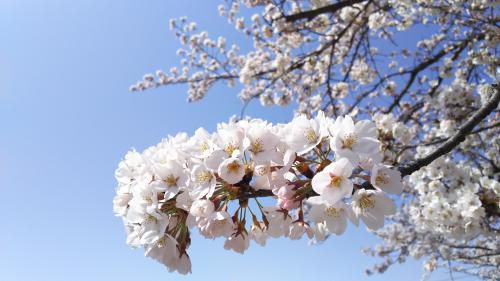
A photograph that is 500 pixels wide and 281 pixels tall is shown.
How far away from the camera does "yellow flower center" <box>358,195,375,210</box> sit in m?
1.26

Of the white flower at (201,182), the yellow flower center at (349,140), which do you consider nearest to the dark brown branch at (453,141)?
the yellow flower center at (349,140)

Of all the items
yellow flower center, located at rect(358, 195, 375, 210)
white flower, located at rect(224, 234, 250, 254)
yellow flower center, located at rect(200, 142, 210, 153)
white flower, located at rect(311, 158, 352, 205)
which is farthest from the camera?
white flower, located at rect(224, 234, 250, 254)

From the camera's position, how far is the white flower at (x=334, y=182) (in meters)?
1.16

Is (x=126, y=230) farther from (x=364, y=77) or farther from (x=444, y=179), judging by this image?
(x=364, y=77)

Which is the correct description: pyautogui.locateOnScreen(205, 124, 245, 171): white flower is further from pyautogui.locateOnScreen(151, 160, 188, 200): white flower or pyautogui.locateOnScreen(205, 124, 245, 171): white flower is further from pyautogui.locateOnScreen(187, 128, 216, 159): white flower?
pyautogui.locateOnScreen(151, 160, 188, 200): white flower

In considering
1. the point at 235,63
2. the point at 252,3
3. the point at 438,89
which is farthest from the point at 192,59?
the point at 438,89

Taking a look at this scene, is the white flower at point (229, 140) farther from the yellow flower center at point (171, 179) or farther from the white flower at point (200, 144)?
the yellow flower center at point (171, 179)

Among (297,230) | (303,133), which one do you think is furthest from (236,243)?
(303,133)

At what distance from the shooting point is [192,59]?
11094 millimetres

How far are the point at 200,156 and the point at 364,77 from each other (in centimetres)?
820

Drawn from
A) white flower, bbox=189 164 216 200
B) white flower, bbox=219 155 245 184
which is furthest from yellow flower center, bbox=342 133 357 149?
white flower, bbox=189 164 216 200

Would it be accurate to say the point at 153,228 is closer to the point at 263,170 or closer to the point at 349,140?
the point at 263,170

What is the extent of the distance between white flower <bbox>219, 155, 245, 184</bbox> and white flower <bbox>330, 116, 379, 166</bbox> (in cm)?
31

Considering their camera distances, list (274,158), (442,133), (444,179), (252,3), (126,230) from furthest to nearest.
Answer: (252,3)
(442,133)
(444,179)
(126,230)
(274,158)
